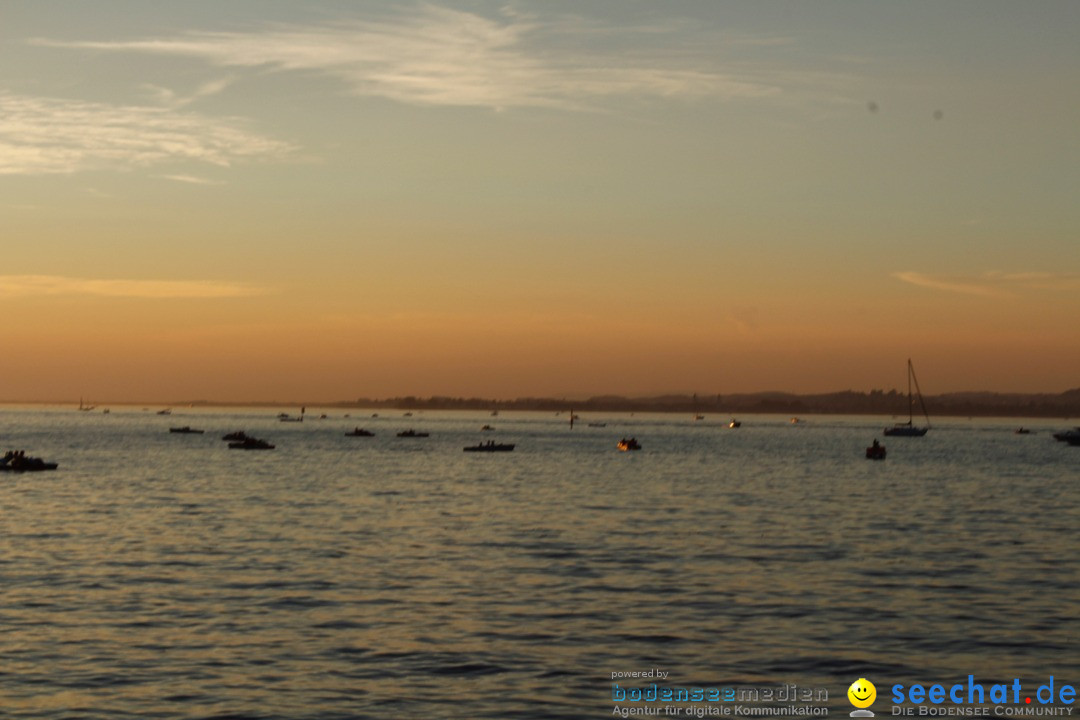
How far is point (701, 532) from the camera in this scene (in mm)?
64188

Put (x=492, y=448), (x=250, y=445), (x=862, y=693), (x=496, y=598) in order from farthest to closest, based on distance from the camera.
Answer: (x=250, y=445), (x=492, y=448), (x=496, y=598), (x=862, y=693)

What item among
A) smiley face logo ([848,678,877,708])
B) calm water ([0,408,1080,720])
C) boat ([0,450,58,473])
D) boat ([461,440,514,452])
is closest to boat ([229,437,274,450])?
boat ([461,440,514,452])

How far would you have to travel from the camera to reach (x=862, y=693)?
2845cm

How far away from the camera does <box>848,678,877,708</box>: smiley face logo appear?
27.8m

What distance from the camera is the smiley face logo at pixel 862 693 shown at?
27.8 m

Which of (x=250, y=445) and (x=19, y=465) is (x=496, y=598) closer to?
(x=19, y=465)

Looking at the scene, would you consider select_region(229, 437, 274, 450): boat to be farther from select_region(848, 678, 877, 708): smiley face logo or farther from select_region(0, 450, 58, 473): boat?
select_region(848, 678, 877, 708): smiley face logo

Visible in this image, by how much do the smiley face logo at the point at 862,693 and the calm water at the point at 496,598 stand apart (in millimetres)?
416

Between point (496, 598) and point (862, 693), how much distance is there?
15768 millimetres

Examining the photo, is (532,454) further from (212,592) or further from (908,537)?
(212,592)

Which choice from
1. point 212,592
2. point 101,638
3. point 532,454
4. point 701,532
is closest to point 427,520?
point 701,532

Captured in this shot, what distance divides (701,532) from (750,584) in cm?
1918

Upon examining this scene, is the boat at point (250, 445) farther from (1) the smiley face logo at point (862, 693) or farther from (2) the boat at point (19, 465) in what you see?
(1) the smiley face logo at point (862, 693)

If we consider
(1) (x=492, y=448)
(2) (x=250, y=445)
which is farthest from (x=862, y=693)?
(2) (x=250, y=445)
